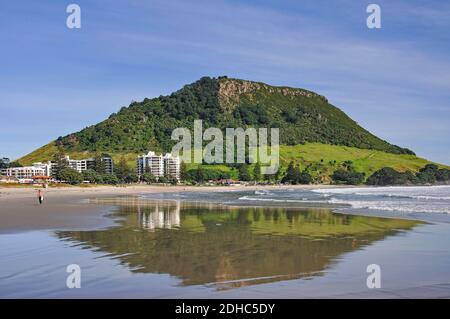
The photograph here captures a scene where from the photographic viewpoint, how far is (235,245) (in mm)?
17406

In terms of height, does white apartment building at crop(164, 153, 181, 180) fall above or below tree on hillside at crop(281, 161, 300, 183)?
above

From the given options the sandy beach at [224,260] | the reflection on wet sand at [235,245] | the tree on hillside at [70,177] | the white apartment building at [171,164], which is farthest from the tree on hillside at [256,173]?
the sandy beach at [224,260]

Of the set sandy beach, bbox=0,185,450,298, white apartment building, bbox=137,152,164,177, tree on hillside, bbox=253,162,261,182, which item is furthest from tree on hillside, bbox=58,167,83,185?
sandy beach, bbox=0,185,450,298

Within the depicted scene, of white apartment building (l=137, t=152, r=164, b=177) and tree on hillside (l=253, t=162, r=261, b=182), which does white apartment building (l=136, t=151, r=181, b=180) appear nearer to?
white apartment building (l=137, t=152, r=164, b=177)

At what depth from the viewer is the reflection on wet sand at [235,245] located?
41.1 feet

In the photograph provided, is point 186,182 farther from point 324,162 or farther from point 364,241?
point 364,241

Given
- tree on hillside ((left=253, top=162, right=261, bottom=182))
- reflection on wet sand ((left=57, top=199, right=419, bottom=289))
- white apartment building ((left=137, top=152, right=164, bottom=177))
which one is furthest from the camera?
white apartment building ((left=137, top=152, right=164, bottom=177))

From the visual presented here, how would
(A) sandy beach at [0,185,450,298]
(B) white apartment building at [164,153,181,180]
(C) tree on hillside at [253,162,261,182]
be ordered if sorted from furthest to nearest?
(B) white apartment building at [164,153,181,180] < (C) tree on hillside at [253,162,261,182] < (A) sandy beach at [0,185,450,298]

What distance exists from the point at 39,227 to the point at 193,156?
173902mm

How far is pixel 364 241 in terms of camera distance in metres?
18.9

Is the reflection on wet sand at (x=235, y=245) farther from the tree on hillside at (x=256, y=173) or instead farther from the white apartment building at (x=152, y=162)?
the white apartment building at (x=152, y=162)

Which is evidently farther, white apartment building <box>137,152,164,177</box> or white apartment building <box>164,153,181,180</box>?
white apartment building <box>137,152,164,177</box>

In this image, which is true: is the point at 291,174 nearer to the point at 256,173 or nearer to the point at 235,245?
the point at 256,173

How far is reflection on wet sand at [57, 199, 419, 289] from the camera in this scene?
12.5m
